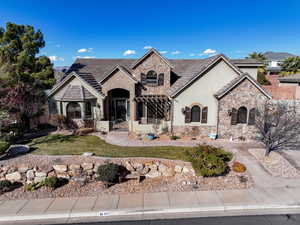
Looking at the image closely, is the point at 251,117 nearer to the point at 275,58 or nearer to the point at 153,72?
the point at 153,72

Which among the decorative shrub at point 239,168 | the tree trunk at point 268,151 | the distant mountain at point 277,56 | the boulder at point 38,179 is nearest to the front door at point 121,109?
the boulder at point 38,179

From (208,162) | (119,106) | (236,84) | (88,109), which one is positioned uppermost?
(236,84)

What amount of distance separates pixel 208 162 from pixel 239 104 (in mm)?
7675

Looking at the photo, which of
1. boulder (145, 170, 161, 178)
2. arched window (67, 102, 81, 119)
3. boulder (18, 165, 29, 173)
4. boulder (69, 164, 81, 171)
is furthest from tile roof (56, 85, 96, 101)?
boulder (145, 170, 161, 178)

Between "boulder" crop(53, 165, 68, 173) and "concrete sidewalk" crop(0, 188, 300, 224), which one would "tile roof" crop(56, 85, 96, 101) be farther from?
"concrete sidewalk" crop(0, 188, 300, 224)

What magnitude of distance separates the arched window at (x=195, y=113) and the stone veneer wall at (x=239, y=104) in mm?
1877

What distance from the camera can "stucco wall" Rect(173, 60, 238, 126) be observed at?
53.9 feet

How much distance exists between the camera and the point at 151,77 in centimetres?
1944

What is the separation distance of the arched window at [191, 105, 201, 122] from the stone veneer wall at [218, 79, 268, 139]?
1.88 metres

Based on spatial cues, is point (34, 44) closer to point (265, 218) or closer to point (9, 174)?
point (9, 174)

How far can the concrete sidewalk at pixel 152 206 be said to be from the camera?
817cm

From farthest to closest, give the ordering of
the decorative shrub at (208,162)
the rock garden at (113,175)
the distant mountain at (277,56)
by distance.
A: the distant mountain at (277,56), the decorative shrub at (208,162), the rock garden at (113,175)

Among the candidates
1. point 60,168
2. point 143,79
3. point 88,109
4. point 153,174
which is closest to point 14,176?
point 60,168

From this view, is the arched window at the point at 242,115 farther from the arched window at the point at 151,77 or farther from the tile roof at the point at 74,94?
the tile roof at the point at 74,94
